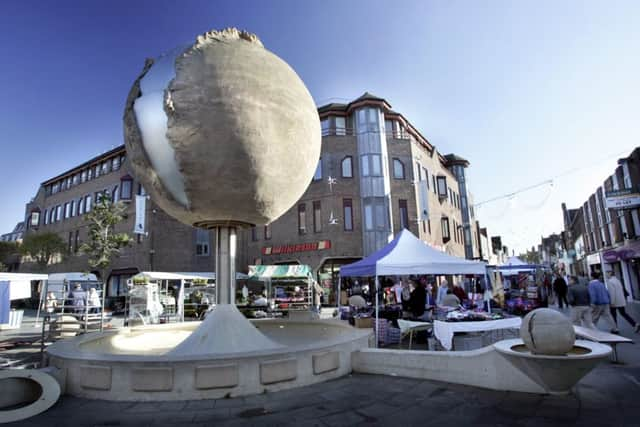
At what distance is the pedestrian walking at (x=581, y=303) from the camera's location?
10966 mm

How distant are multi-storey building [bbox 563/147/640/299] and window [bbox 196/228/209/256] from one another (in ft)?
95.3

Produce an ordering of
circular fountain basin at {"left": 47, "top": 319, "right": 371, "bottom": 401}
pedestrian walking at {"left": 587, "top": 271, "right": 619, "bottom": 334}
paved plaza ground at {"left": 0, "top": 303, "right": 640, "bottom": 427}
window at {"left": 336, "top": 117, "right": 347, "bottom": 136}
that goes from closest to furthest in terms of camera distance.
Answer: paved plaza ground at {"left": 0, "top": 303, "right": 640, "bottom": 427}
circular fountain basin at {"left": 47, "top": 319, "right": 371, "bottom": 401}
pedestrian walking at {"left": 587, "top": 271, "right": 619, "bottom": 334}
window at {"left": 336, "top": 117, "right": 347, "bottom": 136}

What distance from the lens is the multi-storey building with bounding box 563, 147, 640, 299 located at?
22.3 m

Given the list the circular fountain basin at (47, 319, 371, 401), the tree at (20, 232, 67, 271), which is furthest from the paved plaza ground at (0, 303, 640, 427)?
the tree at (20, 232, 67, 271)

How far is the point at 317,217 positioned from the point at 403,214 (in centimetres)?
666

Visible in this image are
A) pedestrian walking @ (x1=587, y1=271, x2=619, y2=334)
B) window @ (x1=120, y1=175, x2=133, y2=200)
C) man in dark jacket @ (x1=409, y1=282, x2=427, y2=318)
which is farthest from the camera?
window @ (x1=120, y1=175, x2=133, y2=200)

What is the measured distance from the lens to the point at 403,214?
29750 millimetres

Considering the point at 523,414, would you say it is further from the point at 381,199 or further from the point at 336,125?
the point at 336,125

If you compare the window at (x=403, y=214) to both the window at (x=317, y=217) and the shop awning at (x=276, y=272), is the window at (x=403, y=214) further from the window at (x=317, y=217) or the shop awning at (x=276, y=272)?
the shop awning at (x=276, y=272)

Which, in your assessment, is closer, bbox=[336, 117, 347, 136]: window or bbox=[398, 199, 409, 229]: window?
bbox=[398, 199, 409, 229]: window

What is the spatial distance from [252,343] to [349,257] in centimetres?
2121

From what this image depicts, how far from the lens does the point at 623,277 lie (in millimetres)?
27156

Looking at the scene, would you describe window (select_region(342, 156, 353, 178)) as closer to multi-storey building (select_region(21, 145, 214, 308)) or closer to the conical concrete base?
multi-storey building (select_region(21, 145, 214, 308))

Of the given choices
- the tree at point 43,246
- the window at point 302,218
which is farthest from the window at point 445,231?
the tree at point 43,246
